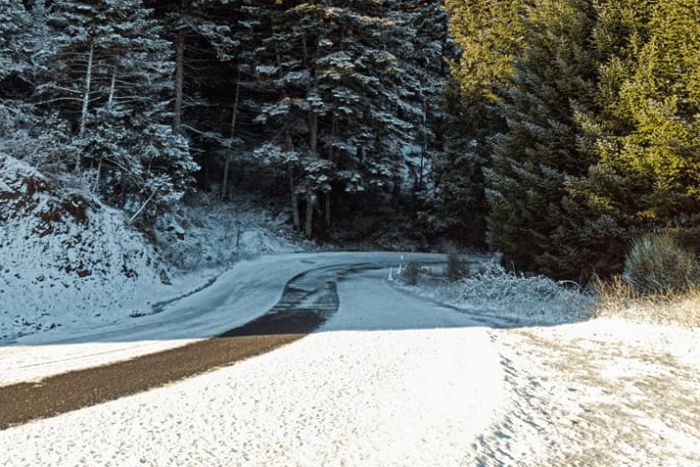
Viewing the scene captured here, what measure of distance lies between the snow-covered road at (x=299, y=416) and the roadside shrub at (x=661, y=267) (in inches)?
207

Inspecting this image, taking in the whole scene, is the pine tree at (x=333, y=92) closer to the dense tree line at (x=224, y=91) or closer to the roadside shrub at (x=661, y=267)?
the dense tree line at (x=224, y=91)

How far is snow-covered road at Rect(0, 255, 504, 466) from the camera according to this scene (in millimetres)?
2994

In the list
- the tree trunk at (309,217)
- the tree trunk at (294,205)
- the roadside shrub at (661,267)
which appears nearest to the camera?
the roadside shrub at (661,267)

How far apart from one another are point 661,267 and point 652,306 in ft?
4.79

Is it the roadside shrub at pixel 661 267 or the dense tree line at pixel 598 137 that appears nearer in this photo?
the roadside shrub at pixel 661 267

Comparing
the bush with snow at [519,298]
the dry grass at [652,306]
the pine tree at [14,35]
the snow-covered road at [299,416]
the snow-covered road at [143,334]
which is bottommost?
the snow-covered road at [143,334]

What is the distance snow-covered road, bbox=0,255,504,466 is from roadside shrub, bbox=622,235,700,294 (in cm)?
527

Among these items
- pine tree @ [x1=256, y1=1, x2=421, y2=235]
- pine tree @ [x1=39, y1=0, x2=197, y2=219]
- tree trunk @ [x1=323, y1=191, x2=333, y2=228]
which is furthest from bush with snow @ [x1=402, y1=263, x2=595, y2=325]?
tree trunk @ [x1=323, y1=191, x2=333, y2=228]

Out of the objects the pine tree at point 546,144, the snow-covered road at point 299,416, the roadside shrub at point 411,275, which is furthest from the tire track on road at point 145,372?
the pine tree at point 546,144

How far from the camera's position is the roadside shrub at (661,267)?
29.6ft

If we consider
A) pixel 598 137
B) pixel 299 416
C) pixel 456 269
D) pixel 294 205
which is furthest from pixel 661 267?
pixel 294 205

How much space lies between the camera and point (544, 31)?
47.1ft

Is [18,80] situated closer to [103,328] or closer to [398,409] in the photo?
[103,328]

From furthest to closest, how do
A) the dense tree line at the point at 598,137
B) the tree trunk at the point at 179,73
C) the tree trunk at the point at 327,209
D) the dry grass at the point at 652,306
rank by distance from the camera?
1. the tree trunk at the point at 327,209
2. the tree trunk at the point at 179,73
3. the dense tree line at the point at 598,137
4. the dry grass at the point at 652,306
